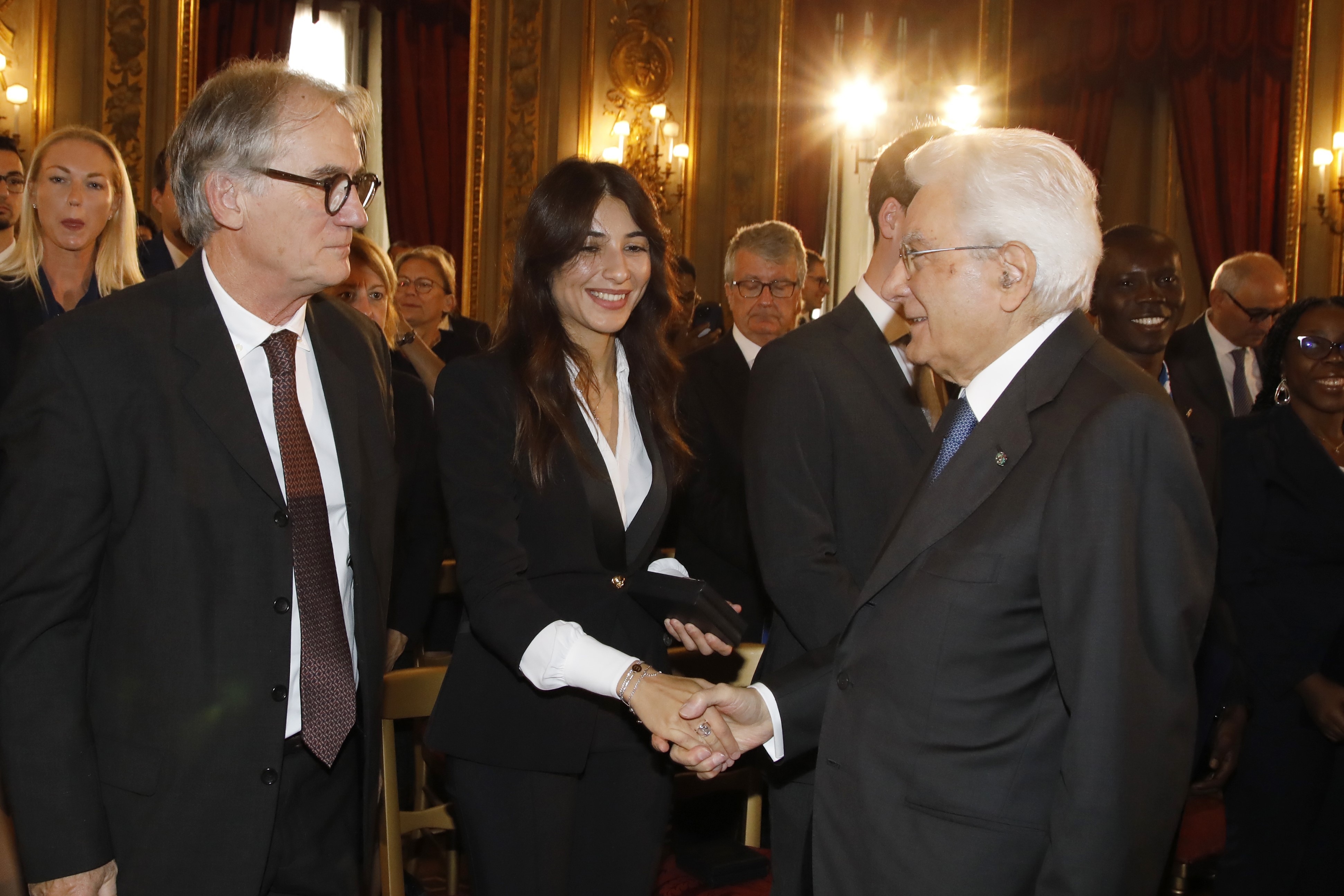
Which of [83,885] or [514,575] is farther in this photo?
[514,575]

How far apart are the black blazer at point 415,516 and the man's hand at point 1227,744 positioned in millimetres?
2133

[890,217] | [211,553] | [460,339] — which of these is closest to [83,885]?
[211,553]

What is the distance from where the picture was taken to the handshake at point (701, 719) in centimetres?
190

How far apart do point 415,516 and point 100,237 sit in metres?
1.31

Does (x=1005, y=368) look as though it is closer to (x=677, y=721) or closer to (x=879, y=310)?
(x=879, y=310)

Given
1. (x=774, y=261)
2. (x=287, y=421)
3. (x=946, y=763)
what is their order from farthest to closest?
(x=774, y=261)
(x=287, y=421)
(x=946, y=763)

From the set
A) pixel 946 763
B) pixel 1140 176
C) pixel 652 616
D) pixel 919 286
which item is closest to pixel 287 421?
pixel 652 616

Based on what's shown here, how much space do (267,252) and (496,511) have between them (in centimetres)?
59

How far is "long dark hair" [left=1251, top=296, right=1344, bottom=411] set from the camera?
323 centimetres

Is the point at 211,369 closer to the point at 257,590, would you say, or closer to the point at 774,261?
the point at 257,590

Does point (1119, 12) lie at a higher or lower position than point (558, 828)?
higher

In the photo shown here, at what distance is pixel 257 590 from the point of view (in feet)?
5.43

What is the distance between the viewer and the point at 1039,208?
1.50m

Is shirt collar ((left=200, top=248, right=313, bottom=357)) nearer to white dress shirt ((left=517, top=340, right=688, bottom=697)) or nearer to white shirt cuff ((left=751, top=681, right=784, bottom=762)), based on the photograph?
white dress shirt ((left=517, top=340, right=688, bottom=697))
